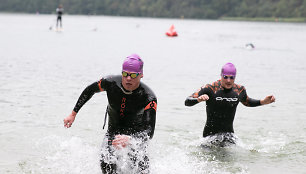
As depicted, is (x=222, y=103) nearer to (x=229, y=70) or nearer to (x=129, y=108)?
(x=229, y=70)

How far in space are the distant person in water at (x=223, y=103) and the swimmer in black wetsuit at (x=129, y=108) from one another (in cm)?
191

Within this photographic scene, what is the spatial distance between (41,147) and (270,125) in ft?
18.5

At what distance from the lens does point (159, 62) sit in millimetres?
25094

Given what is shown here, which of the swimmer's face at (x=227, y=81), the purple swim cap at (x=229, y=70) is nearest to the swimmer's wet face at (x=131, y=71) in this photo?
the purple swim cap at (x=229, y=70)

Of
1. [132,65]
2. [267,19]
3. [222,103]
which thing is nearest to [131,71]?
[132,65]

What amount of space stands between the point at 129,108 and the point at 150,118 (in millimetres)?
339

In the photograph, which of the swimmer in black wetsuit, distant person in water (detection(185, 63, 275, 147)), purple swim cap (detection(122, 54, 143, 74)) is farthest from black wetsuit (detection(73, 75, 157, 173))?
distant person in water (detection(185, 63, 275, 147))

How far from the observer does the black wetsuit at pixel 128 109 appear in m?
5.90

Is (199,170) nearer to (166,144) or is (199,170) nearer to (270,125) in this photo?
(166,144)

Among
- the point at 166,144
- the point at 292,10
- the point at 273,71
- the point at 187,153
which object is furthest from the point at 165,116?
the point at 292,10

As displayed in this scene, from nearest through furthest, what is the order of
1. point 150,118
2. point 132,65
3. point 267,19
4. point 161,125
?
point 132,65 → point 150,118 → point 161,125 → point 267,19

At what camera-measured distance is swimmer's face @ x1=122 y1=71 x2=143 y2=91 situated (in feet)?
18.8

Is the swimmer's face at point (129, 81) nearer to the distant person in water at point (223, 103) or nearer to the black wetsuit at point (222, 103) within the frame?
the distant person in water at point (223, 103)

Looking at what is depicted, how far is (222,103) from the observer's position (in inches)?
319
